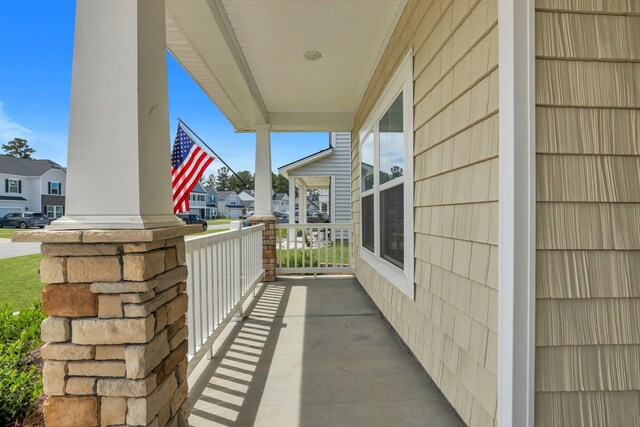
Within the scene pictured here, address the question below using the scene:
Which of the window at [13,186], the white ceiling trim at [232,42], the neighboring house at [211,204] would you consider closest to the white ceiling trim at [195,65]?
the white ceiling trim at [232,42]

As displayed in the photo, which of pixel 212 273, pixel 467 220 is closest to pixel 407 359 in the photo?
pixel 467 220

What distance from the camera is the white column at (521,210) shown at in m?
1.28

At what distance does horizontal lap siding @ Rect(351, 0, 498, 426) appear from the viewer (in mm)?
1478

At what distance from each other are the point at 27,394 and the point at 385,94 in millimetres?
3310

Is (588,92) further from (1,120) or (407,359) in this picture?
(1,120)

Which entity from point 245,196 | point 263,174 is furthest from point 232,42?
point 245,196

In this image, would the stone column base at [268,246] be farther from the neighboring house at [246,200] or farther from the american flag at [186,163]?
the neighboring house at [246,200]

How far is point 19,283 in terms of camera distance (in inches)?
243

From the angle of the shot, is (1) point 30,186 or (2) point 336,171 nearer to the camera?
(2) point 336,171

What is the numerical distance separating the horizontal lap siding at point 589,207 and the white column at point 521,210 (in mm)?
35

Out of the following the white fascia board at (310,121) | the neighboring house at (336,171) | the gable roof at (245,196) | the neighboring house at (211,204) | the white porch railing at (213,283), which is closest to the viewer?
the white porch railing at (213,283)

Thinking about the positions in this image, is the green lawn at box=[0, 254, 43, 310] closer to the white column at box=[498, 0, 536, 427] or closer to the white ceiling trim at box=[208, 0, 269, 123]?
the white ceiling trim at box=[208, 0, 269, 123]

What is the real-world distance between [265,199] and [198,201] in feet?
116

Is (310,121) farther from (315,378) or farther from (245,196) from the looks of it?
(245,196)
